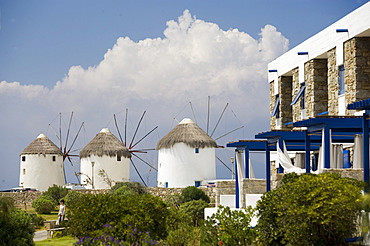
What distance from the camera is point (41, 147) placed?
2026 inches

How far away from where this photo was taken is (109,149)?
49.0 metres

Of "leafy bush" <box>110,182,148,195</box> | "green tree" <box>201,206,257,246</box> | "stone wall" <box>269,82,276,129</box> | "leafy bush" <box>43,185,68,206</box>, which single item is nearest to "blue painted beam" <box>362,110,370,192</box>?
"green tree" <box>201,206,257,246</box>

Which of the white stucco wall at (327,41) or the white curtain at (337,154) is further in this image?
the white stucco wall at (327,41)

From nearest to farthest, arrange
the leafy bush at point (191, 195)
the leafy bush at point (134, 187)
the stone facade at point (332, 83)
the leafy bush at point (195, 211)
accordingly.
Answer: the stone facade at point (332, 83) → the leafy bush at point (195, 211) → the leafy bush at point (191, 195) → the leafy bush at point (134, 187)

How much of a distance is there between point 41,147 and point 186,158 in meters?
14.2

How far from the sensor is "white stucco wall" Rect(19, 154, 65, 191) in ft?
167

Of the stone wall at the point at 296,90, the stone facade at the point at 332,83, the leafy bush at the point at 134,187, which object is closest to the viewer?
the stone facade at the point at 332,83

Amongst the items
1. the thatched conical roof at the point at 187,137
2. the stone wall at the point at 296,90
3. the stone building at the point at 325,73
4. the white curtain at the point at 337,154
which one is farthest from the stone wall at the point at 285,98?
the thatched conical roof at the point at 187,137

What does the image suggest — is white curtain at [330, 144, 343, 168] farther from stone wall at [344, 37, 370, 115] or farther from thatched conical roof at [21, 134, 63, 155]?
thatched conical roof at [21, 134, 63, 155]

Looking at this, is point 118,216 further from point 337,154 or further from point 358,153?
point 337,154

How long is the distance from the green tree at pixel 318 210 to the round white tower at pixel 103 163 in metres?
36.3

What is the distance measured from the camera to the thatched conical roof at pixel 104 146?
48875 millimetres

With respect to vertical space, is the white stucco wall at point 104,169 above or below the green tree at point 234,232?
above

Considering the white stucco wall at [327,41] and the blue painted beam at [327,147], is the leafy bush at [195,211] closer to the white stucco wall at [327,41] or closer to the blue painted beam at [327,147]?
the white stucco wall at [327,41]
